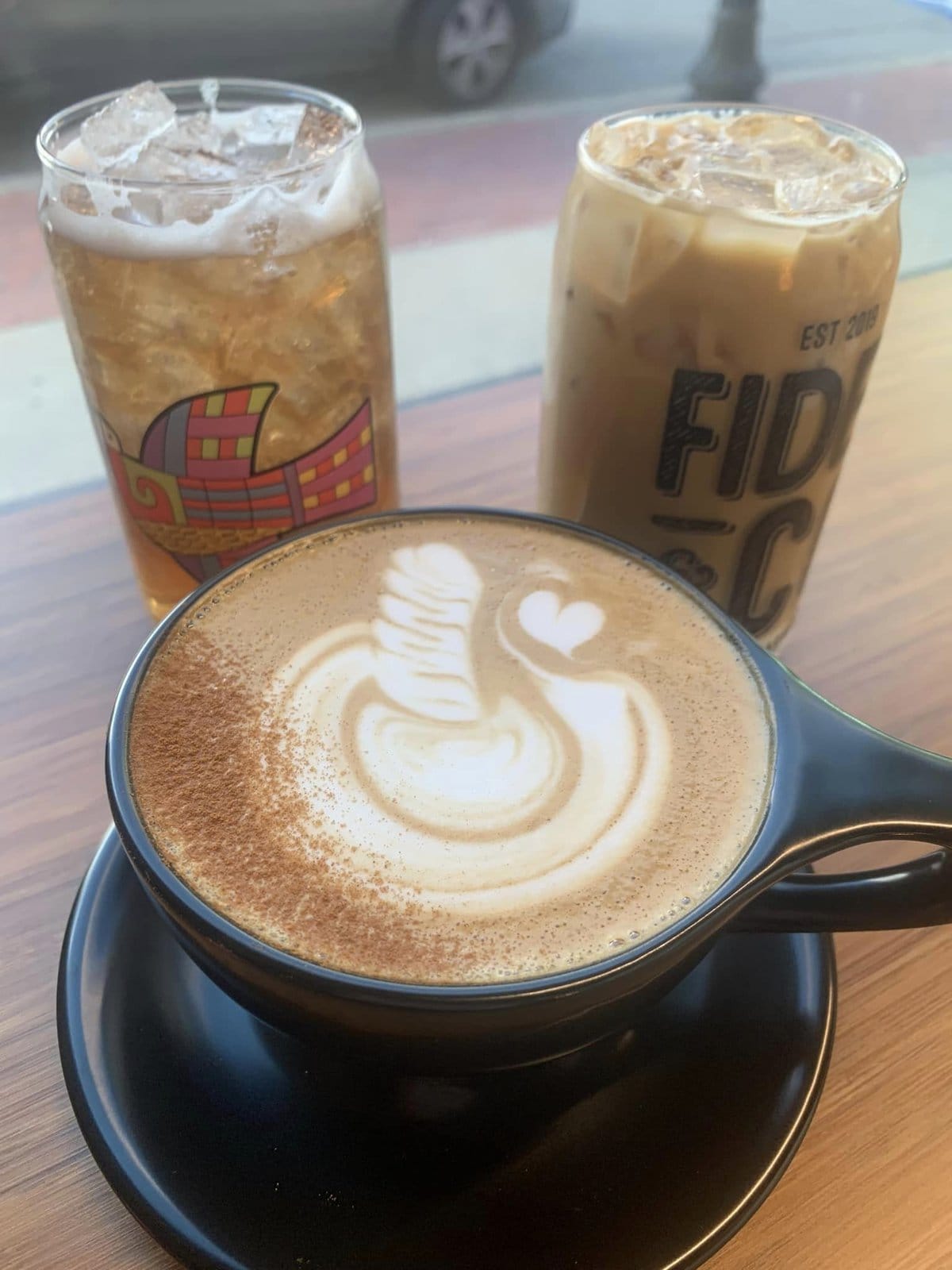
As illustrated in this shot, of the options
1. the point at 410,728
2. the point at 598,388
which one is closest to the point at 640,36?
the point at 598,388

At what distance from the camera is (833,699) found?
2.50 ft

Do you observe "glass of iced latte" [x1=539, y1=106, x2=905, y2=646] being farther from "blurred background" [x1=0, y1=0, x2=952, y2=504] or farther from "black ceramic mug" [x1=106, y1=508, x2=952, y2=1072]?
"blurred background" [x1=0, y1=0, x2=952, y2=504]

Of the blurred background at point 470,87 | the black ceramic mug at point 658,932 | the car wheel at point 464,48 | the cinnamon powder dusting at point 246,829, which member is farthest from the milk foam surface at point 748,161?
the car wheel at point 464,48

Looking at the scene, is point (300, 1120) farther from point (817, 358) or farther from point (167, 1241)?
point (817, 358)

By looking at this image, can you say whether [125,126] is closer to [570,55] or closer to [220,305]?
[220,305]

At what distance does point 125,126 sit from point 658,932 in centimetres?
64

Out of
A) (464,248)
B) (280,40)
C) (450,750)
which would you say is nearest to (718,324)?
(450,750)

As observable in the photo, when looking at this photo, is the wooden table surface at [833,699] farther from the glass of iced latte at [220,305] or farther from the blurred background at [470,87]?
the blurred background at [470,87]

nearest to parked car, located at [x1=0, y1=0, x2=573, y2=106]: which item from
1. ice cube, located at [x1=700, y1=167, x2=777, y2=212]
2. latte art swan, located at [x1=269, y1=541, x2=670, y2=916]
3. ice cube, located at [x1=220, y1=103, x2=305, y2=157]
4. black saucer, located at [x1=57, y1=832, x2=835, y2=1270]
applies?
ice cube, located at [x1=220, y1=103, x2=305, y2=157]

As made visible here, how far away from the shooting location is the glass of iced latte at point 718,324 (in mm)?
636

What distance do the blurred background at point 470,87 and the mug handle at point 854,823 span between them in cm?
113

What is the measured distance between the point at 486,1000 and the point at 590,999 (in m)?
0.04

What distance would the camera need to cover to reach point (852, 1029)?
1.86ft

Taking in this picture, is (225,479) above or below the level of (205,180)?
below
